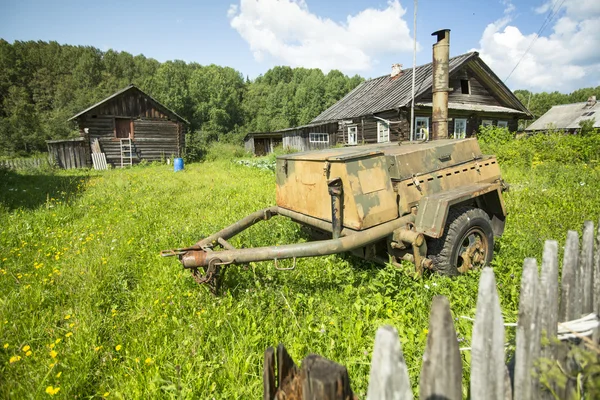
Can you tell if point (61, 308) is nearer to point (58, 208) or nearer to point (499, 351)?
point (499, 351)

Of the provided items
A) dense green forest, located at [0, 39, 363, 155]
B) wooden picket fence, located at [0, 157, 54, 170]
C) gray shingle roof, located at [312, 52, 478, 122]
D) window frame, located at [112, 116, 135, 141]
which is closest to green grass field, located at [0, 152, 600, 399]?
gray shingle roof, located at [312, 52, 478, 122]

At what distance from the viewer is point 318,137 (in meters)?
26.4

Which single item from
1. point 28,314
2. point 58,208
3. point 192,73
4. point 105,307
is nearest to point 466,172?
point 105,307

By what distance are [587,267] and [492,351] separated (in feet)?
2.82

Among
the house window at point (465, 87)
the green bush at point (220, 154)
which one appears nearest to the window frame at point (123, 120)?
the green bush at point (220, 154)

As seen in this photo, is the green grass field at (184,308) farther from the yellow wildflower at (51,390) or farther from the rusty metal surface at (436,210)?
the rusty metal surface at (436,210)

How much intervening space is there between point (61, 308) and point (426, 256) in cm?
392

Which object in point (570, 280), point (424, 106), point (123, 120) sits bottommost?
point (570, 280)

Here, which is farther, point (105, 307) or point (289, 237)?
point (289, 237)

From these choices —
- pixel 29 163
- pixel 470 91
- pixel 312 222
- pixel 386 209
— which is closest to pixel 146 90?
pixel 29 163

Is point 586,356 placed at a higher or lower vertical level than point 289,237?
higher

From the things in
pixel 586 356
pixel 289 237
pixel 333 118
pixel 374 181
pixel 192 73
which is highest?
pixel 192 73

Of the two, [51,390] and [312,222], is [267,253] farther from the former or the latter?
[51,390]

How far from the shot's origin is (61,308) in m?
3.23
